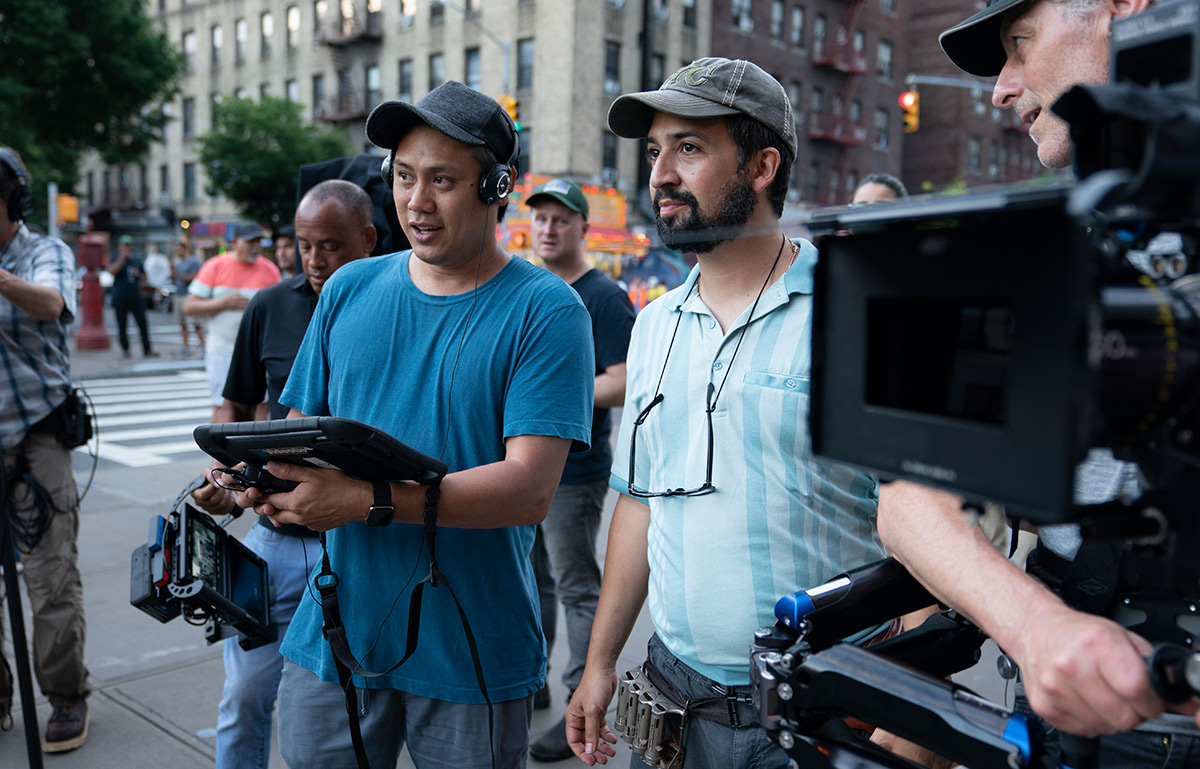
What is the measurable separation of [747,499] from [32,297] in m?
2.86

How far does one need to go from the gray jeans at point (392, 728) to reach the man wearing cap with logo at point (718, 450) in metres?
0.16

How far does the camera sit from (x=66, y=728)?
356 cm

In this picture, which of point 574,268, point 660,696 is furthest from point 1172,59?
point 574,268

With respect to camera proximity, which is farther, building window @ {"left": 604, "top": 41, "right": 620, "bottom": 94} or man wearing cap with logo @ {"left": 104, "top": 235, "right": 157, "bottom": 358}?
building window @ {"left": 604, "top": 41, "right": 620, "bottom": 94}

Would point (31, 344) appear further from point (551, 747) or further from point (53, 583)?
point (551, 747)

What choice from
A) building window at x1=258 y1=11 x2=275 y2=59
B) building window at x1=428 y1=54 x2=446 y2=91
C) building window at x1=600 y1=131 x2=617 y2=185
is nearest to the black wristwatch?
building window at x1=600 y1=131 x2=617 y2=185

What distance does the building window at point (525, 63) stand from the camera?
1254 inches

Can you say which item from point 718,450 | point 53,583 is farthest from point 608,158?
point 718,450

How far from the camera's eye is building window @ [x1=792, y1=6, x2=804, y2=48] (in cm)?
3784

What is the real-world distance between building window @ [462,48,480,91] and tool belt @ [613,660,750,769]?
1327 inches

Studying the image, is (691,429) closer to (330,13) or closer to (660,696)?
(660,696)

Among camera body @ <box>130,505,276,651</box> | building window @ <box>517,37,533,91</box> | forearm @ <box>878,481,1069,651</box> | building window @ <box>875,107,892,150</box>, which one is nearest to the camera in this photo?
forearm @ <box>878,481,1069,651</box>

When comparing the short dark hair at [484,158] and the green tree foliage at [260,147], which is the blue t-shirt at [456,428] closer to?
the short dark hair at [484,158]

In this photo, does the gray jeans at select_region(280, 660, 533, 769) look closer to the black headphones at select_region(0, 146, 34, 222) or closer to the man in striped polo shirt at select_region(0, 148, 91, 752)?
the man in striped polo shirt at select_region(0, 148, 91, 752)
